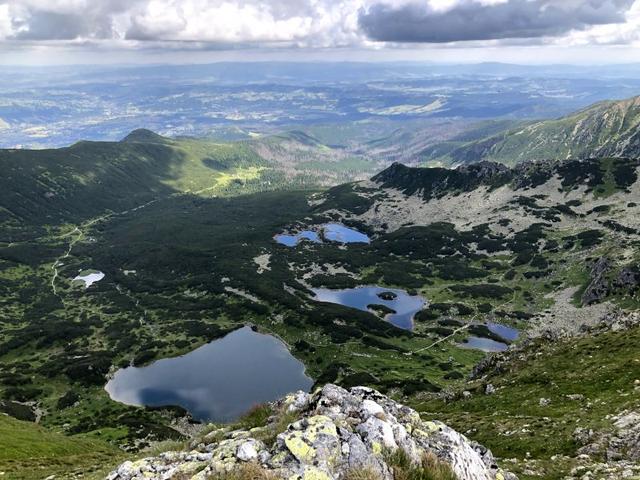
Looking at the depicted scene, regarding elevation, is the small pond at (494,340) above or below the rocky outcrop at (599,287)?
below

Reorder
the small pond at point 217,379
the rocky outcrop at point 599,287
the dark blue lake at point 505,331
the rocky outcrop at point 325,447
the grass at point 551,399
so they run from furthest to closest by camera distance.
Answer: the dark blue lake at point 505,331 < the rocky outcrop at point 599,287 < the small pond at point 217,379 < the grass at point 551,399 < the rocky outcrop at point 325,447

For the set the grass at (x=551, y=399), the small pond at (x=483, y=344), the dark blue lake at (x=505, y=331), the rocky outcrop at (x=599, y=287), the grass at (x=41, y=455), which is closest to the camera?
the grass at (x=551, y=399)

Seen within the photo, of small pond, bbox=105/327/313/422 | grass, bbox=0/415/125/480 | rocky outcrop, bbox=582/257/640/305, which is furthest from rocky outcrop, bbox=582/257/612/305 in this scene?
grass, bbox=0/415/125/480

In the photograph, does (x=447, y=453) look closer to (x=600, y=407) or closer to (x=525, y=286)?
(x=600, y=407)

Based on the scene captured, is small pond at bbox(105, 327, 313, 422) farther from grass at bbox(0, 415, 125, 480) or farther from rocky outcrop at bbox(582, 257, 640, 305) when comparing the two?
rocky outcrop at bbox(582, 257, 640, 305)

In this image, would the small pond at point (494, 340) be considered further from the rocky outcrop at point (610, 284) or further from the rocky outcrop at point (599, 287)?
the rocky outcrop at point (610, 284)

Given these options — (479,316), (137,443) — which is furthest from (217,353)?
(479,316)

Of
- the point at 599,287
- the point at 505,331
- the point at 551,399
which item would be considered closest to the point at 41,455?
the point at 551,399

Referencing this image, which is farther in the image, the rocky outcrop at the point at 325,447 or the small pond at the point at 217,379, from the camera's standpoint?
the small pond at the point at 217,379

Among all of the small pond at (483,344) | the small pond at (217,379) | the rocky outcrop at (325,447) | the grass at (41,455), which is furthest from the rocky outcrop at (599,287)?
the rocky outcrop at (325,447)
